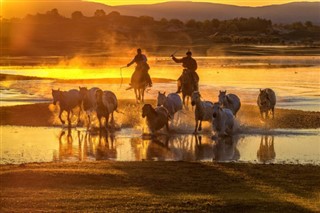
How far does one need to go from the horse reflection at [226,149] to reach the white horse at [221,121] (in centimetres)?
28

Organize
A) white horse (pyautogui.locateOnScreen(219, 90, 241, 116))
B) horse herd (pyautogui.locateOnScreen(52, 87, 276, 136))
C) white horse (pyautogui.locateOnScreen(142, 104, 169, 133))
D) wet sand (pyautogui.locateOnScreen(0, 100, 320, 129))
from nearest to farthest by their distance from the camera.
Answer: horse herd (pyautogui.locateOnScreen(52, 87, 276, 136)) → white horse (pyautogui.locateOnScreen(142, 104, 169, 133)) → white horse (pyautogui.locateOnScreen(219, 90, 241, 116)) → wet sand (pyautogui.locateOnScreen(0, 100, 320, 129))

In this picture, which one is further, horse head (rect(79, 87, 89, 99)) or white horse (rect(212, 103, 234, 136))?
horse head (rect(79, 87, 89, 99))

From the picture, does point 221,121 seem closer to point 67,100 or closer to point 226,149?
point 226,149

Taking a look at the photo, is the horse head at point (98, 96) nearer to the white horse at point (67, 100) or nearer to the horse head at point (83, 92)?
the horse head at point (83, 92)

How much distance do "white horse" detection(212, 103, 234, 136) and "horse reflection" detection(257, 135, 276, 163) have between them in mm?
1105

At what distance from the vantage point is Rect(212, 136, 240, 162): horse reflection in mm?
19828

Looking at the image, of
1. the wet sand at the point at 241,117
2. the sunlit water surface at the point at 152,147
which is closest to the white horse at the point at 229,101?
the wet sand at the point at 241,117

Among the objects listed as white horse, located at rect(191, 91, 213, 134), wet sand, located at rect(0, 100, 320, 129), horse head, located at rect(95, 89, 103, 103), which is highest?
horse head, located at rect(95, 89, 103, 103)

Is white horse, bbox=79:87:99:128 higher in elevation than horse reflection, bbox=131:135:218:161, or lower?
higher

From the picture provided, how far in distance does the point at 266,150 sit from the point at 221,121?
2334 millimetres

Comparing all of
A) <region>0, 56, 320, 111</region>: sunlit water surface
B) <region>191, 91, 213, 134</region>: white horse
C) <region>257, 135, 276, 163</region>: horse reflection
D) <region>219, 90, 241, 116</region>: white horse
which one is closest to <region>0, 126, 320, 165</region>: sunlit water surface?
<region>257, 135, 276, 163</region>: horse reflection

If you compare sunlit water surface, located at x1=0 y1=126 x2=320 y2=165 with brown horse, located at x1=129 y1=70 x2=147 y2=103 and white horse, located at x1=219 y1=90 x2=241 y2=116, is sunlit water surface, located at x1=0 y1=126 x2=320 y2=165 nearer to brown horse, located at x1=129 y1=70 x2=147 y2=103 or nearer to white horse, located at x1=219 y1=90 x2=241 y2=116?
white horse, located at x1=219 y1=90 x2=241 y2=116

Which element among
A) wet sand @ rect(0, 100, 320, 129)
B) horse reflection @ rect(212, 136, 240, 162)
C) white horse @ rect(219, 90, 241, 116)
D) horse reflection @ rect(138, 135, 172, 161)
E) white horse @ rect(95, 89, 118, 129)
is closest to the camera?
horse reflection @ rect(212, 136, 240, 162)

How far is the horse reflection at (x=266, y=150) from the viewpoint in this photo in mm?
19656
